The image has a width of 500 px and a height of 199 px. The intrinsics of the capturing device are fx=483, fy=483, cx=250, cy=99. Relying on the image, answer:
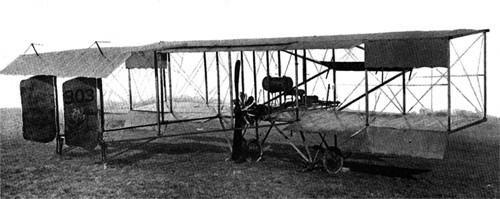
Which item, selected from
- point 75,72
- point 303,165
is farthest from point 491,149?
point 75,72

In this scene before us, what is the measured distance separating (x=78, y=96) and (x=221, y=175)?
5682 millimetres

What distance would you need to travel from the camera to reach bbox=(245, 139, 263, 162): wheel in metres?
18.7

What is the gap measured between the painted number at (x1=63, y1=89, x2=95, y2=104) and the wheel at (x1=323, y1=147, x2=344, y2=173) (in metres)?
8.24

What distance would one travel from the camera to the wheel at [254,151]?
61.4 feet

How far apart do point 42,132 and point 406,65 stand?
13217 millimetres

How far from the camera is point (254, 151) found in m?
19.6

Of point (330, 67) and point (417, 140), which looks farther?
point (330, 67)

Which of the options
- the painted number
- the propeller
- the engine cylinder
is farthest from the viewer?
the engine cylinder

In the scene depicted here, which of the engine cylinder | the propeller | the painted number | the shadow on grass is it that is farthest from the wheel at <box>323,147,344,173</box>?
the painted number

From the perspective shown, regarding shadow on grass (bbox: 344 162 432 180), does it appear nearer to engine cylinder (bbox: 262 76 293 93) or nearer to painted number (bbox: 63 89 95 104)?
engine cylinder (bbox: 262 76 293 93)

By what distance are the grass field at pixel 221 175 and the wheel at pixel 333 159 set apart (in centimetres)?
29

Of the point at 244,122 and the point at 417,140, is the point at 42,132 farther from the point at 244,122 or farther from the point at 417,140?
the point at 417,140

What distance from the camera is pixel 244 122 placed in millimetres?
17609

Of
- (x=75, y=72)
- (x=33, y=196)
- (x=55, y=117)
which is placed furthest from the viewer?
(x=55, y=117)
